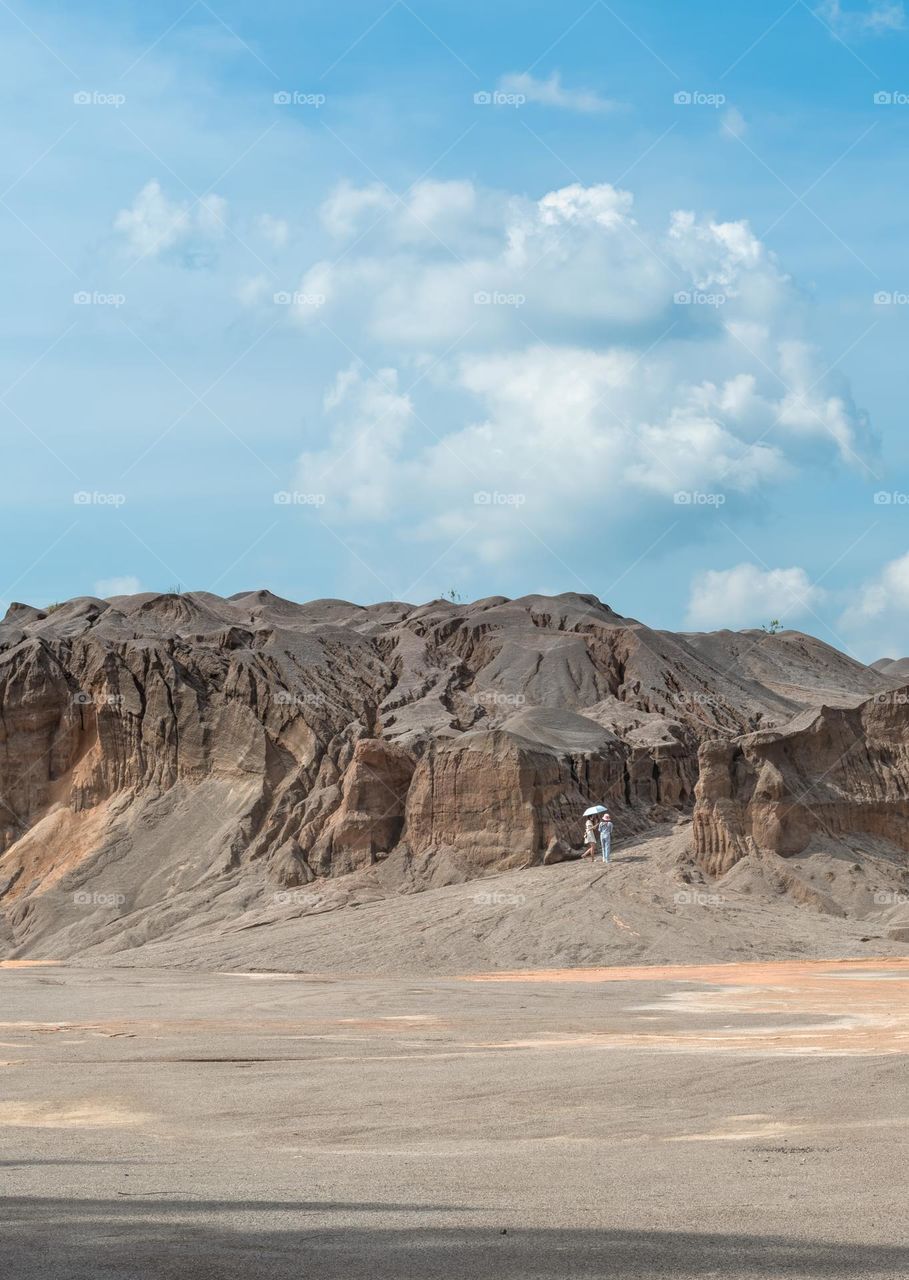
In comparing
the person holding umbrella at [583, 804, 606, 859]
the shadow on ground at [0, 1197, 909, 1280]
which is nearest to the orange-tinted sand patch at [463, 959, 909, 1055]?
the shadow on ground at [0, 1197, 909, 1280]

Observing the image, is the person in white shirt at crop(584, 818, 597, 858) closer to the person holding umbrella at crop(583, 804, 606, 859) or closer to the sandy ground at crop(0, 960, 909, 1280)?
the person holding umbrella at crop(583, 804, 606, 859)

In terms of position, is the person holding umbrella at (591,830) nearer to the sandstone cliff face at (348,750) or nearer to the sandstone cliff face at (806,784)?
the sandstone cliff face at (348,750)

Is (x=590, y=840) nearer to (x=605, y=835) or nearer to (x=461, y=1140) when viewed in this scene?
(x=605, y=835)

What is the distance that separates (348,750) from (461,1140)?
3824 cm

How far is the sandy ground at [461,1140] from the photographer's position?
262 inches

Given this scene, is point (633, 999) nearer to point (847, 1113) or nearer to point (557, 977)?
point (557, 977)

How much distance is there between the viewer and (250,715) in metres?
50.4

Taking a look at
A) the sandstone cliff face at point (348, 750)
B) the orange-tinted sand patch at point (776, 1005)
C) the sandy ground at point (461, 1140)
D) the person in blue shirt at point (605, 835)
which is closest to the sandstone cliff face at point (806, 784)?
the sandstone cliff face at point (348, 750)

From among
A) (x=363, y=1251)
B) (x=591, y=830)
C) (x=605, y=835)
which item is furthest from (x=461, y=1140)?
(x=591, y=830)

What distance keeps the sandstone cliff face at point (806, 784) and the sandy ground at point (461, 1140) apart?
48.5 feet

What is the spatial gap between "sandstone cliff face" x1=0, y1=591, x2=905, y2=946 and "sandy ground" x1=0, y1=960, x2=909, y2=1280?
19.1 m

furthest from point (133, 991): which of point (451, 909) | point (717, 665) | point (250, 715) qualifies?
point (717, 665)

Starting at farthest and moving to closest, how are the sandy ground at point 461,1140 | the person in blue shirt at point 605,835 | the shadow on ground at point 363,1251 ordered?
the person in blue shirt at point 605,835 < the sandy ground at point 461,1140 < the shadow on ground at point 363,1251

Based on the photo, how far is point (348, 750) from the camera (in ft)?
159
